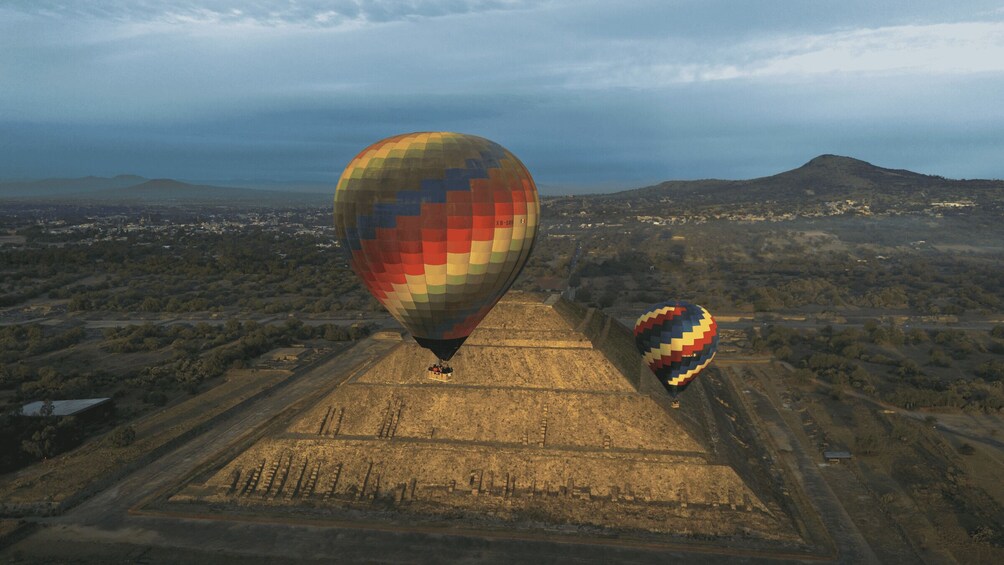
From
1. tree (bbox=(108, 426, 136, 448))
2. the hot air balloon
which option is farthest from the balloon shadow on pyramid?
tree (bbox=(108, 426, 136, 448))

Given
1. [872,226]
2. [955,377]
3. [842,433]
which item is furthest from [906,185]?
[842,433]

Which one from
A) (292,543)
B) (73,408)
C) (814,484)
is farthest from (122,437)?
(814,484)

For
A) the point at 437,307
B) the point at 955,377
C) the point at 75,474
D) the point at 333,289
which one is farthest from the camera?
the point at 333,289

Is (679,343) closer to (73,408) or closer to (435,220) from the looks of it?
(435,220)

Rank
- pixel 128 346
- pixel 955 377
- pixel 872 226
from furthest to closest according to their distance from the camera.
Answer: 1. pixel 872 226
2. pixel 128 346
3. pixel 955 377

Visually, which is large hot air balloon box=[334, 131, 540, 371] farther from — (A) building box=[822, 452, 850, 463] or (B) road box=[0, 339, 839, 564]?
(A) building box=[822, 452, 850, 463]

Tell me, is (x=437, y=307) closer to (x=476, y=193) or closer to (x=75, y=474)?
(x=476, y=193)

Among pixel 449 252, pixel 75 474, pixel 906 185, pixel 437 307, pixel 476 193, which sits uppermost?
pixel 906 185
